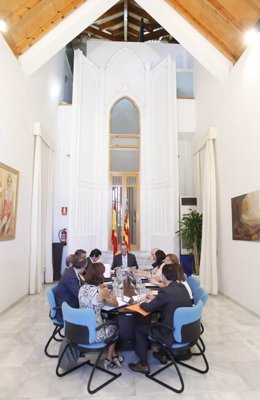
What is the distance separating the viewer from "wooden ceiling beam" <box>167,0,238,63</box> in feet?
17.9

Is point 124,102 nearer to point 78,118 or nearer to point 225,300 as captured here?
point 78,118

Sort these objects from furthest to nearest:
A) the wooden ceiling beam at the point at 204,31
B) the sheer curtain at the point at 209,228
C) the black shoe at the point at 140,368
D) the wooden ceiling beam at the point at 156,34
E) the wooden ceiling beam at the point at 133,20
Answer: the wooden ceiling beam at the point at 156,34, the wooden ceiling beam at the point at 133,20, the sheer curtain at the point at 209,228, the wooden ceiling beam at the point at 204,31, the black shoe at the point at 140,368

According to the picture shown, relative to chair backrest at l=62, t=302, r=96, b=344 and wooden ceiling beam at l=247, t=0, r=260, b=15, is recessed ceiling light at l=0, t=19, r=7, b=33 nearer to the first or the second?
wooden ceiling beam at l=247, t=0, r=260, b=15

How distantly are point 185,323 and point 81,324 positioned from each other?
1010 millimetres

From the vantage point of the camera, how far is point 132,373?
9.02ft

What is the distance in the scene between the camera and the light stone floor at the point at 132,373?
2424 millimetres

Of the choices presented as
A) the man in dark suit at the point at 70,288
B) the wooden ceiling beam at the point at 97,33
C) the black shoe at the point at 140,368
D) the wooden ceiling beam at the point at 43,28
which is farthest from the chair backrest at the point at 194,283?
the wooden ceiling beam at the point at 97,33

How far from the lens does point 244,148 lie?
16.5 ft

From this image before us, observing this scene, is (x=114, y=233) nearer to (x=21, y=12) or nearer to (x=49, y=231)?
(x=49, y=231)

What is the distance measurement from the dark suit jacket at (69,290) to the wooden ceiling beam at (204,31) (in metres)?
5.52

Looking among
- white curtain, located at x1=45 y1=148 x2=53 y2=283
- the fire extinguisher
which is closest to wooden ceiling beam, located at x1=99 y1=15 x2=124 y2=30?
white curtain, located at x1=45 y1=148 x2=53 y2=283

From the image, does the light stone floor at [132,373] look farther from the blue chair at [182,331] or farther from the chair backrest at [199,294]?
the chair backrest at [199,294]

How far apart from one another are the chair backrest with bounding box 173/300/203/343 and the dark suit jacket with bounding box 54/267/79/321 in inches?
45.6

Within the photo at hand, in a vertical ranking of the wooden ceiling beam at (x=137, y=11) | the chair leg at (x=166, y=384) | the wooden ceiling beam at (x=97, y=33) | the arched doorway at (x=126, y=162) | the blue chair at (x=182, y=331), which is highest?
the wooden ceiling beam at (x=137, y=11)
